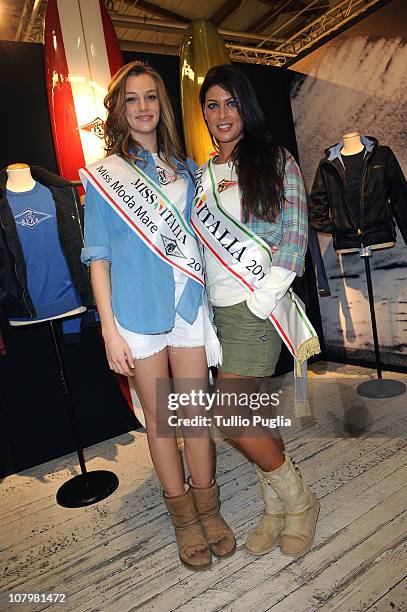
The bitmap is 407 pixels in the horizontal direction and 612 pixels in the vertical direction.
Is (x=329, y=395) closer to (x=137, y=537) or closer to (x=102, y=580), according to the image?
(x=137, y=537)

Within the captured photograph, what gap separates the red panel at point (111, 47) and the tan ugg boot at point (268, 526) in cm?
242

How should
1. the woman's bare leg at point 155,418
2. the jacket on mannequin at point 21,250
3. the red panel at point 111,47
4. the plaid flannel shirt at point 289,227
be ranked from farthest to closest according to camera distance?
the red panel at point 111,47
the jacket on mannequin at point 21,250
the woman's bare leg at point 155,418
the plaid flannel shirt at point 289,227

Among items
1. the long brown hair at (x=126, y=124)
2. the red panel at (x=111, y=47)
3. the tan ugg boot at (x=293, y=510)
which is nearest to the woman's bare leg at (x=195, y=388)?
the tan ugg boot at (x=293, y=510)

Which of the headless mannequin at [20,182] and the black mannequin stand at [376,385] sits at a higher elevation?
the headless mannequin at [20,182]

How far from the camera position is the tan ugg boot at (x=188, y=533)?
153cm

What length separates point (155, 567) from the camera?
5.28ft

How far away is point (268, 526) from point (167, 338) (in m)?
0.75

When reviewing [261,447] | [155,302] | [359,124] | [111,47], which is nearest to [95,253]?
[155,302]

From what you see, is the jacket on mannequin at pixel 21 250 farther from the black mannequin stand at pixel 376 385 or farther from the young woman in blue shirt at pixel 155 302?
the black mannequin stand at pixel 376 385

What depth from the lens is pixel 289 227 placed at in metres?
1.41

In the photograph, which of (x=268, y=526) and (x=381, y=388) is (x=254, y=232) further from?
(x=381, y=388)

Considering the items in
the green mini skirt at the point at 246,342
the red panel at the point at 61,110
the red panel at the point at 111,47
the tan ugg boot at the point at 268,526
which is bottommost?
the tan ugg boot at the point at 268,526

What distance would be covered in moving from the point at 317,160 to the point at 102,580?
3.06 metres

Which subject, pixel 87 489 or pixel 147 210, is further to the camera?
pixel 87 489
